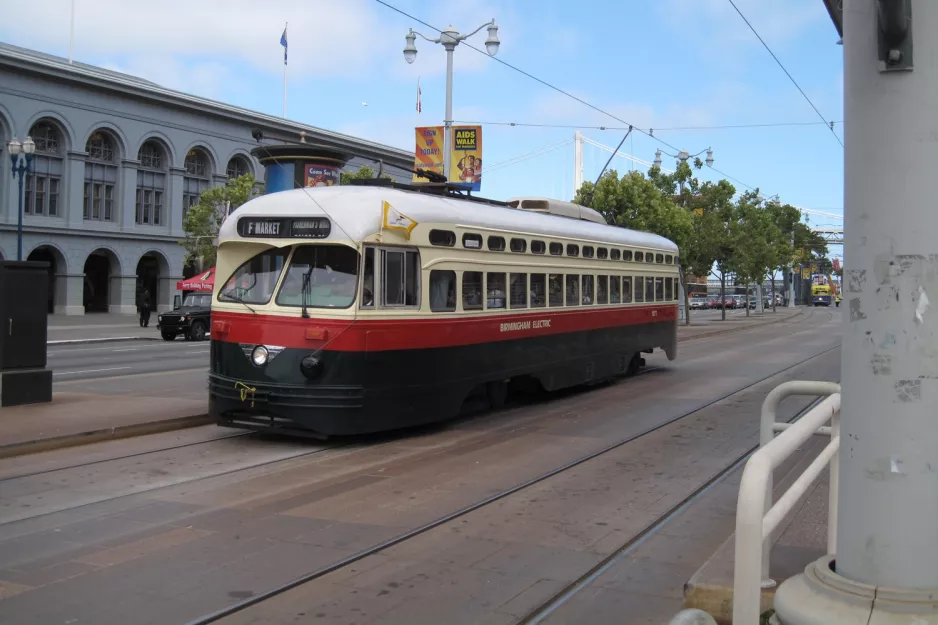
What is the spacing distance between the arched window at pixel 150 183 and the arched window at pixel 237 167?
16.1ft

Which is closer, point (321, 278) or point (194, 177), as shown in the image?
point (321, 278)

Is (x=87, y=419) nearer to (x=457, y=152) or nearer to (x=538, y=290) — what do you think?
(x=538, y=290)

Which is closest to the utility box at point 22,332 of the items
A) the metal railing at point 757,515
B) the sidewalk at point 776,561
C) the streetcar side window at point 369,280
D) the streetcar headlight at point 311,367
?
the streetcar headlight at point 311,367

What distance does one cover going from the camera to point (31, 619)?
526 centimetres

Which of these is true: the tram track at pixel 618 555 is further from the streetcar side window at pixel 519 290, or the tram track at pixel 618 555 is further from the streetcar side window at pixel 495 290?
the streetcar side window at pixel 519 290

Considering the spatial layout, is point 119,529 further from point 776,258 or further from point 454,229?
point 776,258

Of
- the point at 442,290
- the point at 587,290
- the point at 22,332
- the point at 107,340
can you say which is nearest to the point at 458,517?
the point at 442,290

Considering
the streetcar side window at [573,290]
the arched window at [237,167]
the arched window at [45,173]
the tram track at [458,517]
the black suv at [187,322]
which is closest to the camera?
the tram track at [458,517]

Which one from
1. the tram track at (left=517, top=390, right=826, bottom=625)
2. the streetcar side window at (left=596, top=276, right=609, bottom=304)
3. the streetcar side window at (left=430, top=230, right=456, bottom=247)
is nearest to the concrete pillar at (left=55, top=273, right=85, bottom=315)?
the streetcar side window at (left=596, top=276, right=609, bottom=304)

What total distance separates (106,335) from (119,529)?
30.5m

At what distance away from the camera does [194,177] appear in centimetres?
5559

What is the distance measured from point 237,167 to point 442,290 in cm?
4976

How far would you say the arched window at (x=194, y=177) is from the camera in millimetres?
55344

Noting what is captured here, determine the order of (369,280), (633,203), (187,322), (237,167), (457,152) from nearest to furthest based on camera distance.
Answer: (369,280)
(457,152)
(187,322)
(633,203)
(237,167)
